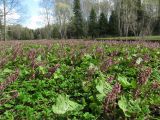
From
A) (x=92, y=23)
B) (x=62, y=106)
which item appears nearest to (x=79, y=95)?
(x=62, y=106)

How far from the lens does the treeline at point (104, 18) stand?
188ft

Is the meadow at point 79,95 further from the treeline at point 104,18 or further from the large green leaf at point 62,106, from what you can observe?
the treeline at point 104,18

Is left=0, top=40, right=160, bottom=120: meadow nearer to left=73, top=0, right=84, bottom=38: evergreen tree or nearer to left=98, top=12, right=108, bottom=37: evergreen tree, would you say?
left=98, top=12, right=108, bottom=37: evergreen tree

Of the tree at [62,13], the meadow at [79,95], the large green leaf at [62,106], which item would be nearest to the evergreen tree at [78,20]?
the tree at [62,13]

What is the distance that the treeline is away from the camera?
57.4 metres

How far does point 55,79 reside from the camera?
542cm

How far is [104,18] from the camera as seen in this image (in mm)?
63781

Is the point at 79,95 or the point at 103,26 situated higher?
the point at 103,26

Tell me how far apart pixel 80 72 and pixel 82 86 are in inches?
52.9

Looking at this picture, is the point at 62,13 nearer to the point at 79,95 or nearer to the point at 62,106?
the point at 79,95

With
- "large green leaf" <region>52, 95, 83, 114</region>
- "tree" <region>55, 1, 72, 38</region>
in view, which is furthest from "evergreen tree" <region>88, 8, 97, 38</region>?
"large green leaf" <region>52, 95, 83, 114</region>

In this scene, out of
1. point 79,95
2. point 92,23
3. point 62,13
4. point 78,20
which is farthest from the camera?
point 62,13

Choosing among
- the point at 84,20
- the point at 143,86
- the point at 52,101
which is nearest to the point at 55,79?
the point at 52,101

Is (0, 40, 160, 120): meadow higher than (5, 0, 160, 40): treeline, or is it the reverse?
(5, 0, 160, 40): treeline
